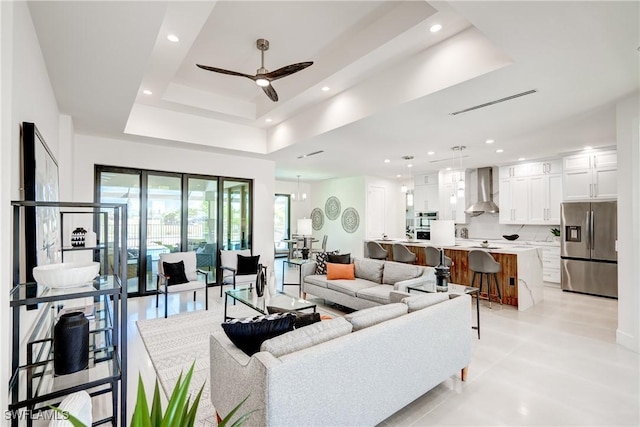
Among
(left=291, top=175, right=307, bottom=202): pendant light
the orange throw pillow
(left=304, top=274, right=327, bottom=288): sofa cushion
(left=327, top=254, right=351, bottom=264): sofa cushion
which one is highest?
(left=291, top=175, right=307, bottom=202): pendant light

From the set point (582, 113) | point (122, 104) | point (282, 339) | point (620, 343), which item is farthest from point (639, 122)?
point (122, 104)

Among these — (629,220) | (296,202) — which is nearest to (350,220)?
(296,202)

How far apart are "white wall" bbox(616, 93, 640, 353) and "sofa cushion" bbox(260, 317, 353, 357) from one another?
11.3ft

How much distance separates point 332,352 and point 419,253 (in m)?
4.89

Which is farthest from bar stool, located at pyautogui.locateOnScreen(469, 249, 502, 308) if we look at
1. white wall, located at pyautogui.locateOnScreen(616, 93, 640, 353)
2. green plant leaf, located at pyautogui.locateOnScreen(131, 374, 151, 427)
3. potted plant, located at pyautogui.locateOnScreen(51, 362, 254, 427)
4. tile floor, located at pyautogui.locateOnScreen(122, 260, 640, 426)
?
green plant leaf, located at pyautogui.locateOnScreen(131, 374, 151, 427)

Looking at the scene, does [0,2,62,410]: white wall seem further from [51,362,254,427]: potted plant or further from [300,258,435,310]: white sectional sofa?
[300,258,435,310]: white sectional sofa

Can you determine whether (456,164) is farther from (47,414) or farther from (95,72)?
(47,414)

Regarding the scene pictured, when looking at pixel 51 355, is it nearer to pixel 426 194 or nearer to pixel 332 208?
pixel 426 194

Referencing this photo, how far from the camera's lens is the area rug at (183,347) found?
253 centimetres

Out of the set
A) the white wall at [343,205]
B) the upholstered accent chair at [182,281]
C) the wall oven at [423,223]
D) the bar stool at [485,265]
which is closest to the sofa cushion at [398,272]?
the bar stool at [485,265]

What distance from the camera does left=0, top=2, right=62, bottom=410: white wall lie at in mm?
1164

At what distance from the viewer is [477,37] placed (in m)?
2.86

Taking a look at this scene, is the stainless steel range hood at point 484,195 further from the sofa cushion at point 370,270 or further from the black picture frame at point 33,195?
the black picture frame at point 33,195

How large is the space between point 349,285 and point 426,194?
5225 millimetres
